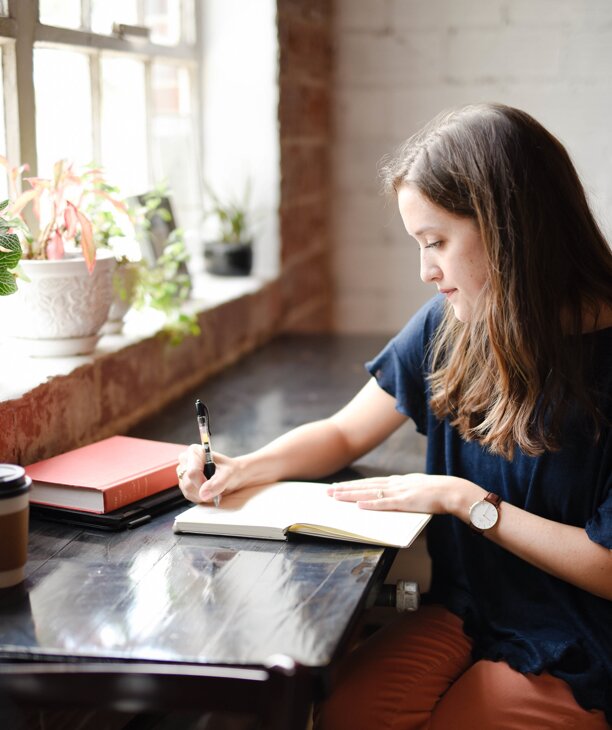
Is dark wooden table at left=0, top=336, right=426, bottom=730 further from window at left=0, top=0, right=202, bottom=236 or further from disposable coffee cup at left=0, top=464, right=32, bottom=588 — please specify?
window at left=0, top=0, right=202, bottom=236

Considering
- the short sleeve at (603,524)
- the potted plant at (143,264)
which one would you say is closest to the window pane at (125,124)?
the potted plant at (143,264)

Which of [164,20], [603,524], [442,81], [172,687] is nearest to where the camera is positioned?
[172,687]

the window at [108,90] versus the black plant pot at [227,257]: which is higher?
the window at [108,90]

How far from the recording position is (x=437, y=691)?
57.4 inches

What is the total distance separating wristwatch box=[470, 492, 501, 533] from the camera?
1.43m

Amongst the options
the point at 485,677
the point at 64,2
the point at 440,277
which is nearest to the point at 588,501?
the point at 485,677

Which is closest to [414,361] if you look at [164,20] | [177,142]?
[177,142]

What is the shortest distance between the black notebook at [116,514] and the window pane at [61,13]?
109 centimetres

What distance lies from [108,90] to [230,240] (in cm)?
66

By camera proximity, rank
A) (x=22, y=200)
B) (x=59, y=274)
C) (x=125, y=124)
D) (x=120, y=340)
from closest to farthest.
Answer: (x=22, y=200)
(x=59, y=274)
(x=120, y=340)
(x=125, y=124)

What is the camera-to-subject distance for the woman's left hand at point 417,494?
1.44 m

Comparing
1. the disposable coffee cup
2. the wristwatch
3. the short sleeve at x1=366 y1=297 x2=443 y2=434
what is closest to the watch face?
the wristwatch

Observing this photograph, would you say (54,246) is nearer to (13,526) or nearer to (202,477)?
(202,477)

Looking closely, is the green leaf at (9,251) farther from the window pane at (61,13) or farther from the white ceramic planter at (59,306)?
the window pane at (61,13)
